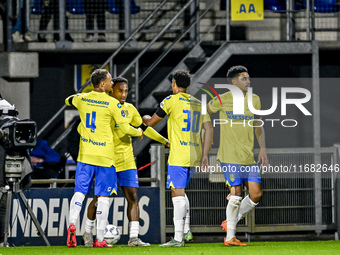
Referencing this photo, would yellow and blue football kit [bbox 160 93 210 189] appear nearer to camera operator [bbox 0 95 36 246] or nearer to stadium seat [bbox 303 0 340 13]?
camera operator [bbox 0 95 36 246]

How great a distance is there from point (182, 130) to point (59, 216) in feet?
8.22

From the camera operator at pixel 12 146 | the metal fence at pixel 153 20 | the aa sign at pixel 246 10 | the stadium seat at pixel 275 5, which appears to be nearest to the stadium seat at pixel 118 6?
the metal fence at pixel 153 20

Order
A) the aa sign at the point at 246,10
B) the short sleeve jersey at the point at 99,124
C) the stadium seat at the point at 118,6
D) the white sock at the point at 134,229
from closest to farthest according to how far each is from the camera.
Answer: the short sleeve jersey at the point at 99,124
the white sock at the point at 134,229
the aa sign at the point at 246,10
the stadium seat at the point at 118,6

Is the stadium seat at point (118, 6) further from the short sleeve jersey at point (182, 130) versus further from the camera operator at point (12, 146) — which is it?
the short sleeve jersey at point (182, 130)

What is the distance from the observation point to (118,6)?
14422mm

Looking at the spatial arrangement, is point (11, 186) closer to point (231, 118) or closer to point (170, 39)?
point (231, 118)

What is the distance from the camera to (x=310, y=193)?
11.7 metres

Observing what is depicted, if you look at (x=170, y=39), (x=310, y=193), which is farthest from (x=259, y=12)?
(x=310, y=193)

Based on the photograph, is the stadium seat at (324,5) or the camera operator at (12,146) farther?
the stadium seat at (324,5)

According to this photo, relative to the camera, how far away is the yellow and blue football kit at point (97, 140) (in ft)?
30.2

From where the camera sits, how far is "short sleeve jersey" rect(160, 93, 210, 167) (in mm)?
9312

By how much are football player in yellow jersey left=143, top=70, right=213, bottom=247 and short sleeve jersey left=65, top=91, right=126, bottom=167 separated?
533mm

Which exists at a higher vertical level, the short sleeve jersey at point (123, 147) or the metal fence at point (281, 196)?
the short sleeve jersey at point (123, 147)

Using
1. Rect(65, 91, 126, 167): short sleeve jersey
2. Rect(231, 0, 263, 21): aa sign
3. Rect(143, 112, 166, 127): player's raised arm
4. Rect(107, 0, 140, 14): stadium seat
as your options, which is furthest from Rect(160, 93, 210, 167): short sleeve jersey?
Rect(107, 0, 140, 14): stadium seat
